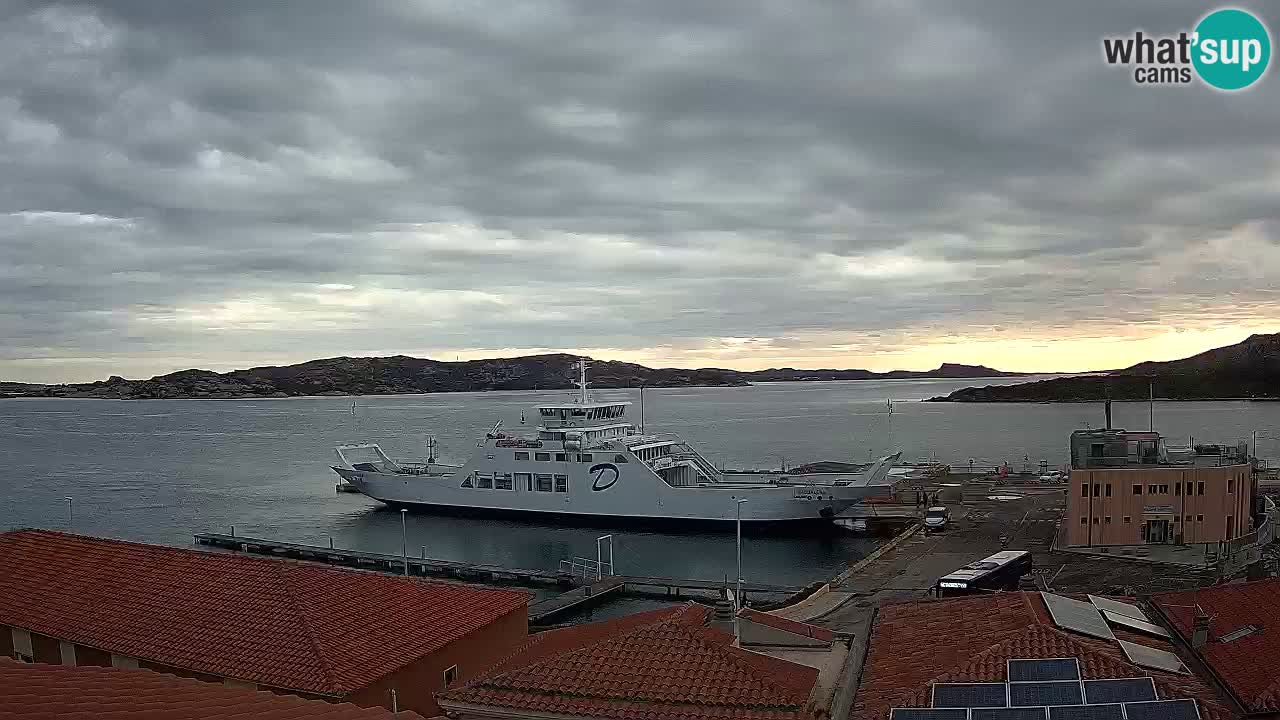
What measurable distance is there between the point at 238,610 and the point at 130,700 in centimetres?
715

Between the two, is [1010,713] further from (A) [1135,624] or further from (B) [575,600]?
(B) [575,600]

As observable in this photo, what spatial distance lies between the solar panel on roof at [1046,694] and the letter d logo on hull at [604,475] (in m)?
37.0

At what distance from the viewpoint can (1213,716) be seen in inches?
297

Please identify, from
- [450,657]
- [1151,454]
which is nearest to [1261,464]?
[1151,454]

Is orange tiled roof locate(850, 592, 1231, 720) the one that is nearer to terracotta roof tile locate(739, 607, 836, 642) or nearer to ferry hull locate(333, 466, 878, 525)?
terracotta roof tile locate(739, 607, 836, 642)

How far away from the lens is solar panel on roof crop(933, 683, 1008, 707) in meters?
7.96

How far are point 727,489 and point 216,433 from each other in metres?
96.6

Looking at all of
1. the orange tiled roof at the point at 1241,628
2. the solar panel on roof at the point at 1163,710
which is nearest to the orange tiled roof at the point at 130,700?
the solar panel on roof at the point at 1163,710

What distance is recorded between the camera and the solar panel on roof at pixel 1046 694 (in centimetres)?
782

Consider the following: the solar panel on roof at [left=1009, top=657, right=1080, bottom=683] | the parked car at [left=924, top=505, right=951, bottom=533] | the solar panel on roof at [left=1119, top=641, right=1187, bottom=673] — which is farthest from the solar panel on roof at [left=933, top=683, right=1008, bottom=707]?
the parked car at [left=924, top=505, right=951, bottom=533]

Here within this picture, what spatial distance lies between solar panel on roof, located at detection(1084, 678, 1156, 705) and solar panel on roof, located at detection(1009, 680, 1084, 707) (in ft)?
0.31

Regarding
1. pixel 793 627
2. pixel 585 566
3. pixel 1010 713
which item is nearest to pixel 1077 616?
pixel 1010 713

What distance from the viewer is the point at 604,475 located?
45000 millimetres

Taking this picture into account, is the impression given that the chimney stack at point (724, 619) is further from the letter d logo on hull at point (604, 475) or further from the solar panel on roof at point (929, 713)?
the letter d logo on hull at point (604, 475)
